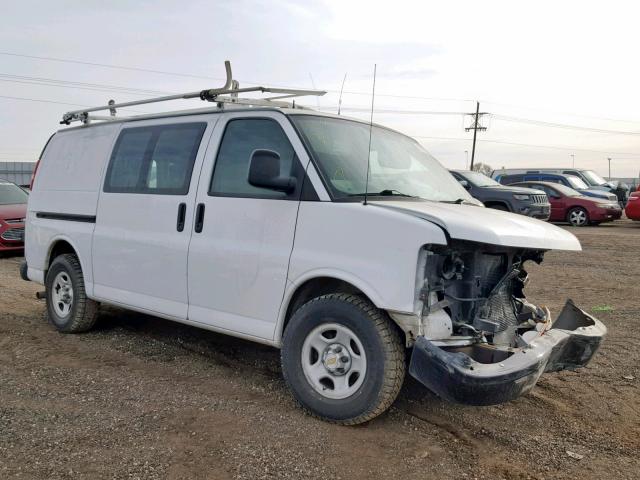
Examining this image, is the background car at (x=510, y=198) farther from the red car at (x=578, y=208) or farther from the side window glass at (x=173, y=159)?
the side window glass at (x=173, y=159)

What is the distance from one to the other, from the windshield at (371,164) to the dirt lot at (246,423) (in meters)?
1.53

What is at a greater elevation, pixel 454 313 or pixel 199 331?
pixel 454 313

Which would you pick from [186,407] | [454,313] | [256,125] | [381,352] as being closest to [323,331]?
[381,352]

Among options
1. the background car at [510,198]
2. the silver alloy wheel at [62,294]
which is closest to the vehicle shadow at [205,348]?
the silver alloy wheel at [62,294]

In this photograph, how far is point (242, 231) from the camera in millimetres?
4230

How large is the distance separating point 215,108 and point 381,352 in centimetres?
243

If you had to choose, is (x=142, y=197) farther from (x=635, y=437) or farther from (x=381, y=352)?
(x=635, y=437)

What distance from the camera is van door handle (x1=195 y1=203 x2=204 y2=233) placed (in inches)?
177

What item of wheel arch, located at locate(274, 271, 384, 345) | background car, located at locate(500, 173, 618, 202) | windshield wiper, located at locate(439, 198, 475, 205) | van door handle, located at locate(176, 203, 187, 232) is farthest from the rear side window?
background car, located at locate(500, 173, 618, 202)

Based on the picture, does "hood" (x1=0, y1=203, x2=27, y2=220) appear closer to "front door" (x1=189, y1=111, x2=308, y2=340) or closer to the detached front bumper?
"front door" (x1=189, y1=111, x2=308, y2=340)

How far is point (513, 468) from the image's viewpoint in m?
3.30

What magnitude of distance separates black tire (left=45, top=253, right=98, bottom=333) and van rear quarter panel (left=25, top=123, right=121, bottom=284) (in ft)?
0.59

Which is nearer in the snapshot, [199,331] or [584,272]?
[199,331]

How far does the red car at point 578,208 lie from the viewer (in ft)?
56.1
